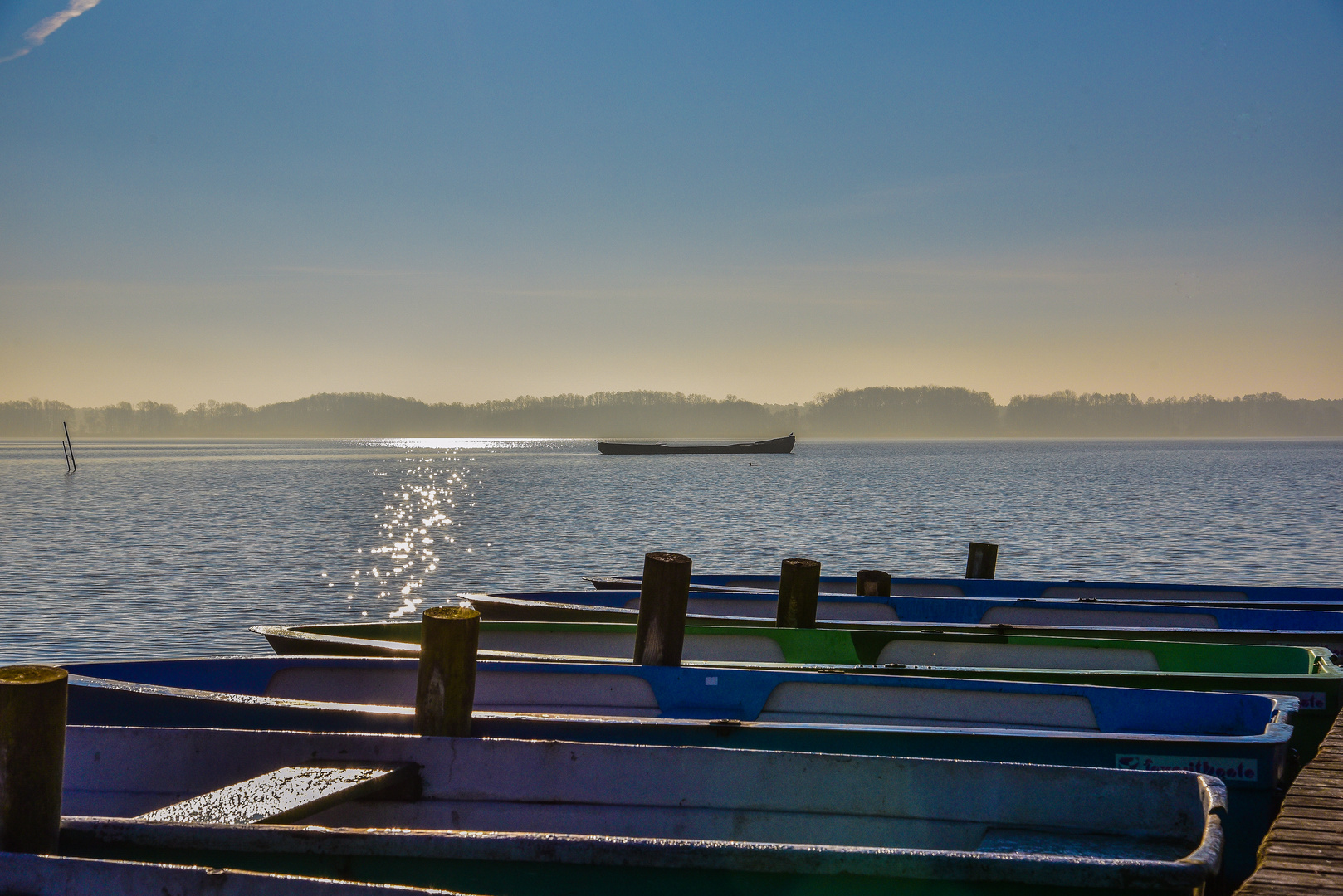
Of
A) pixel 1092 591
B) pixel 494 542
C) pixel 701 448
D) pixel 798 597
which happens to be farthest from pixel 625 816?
pixel 701 448

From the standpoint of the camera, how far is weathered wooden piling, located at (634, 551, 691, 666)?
7.45 m

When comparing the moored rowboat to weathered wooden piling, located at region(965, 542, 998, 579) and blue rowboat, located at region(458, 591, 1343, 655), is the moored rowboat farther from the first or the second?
weathered wooden piling, located at region(965, 542, 998, 579)

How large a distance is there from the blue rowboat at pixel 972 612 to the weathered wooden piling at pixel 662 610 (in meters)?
2.55

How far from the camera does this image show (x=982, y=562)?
14336 mm

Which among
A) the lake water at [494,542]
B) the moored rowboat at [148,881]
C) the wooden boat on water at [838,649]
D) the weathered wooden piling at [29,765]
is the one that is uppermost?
the weathered wooden piling at [29,765]

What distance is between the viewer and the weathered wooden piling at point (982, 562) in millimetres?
14273

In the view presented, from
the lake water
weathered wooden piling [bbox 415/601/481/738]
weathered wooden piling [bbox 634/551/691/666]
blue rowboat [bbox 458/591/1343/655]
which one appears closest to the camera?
weathered wooden piling [bbox 415/601/481/738]

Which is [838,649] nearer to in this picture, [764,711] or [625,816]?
[764,711]

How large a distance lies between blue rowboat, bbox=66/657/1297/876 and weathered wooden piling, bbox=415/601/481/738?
40 centimetres

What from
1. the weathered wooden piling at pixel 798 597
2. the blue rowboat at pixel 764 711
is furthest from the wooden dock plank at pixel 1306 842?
the weathered wooden piling at pixel 798 597

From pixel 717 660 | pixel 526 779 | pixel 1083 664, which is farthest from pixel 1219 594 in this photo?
pixel 526 779

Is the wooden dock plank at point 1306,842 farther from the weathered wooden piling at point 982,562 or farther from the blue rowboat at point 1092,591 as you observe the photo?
the weathered wooden piling at point 982,562

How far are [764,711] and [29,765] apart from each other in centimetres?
474

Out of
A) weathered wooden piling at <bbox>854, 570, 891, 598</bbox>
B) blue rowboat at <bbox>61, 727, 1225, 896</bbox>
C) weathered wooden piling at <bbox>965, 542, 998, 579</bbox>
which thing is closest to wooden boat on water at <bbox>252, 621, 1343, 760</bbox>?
weathered wooden piling at <bbox>854, 570, 891, 598</bbox>
